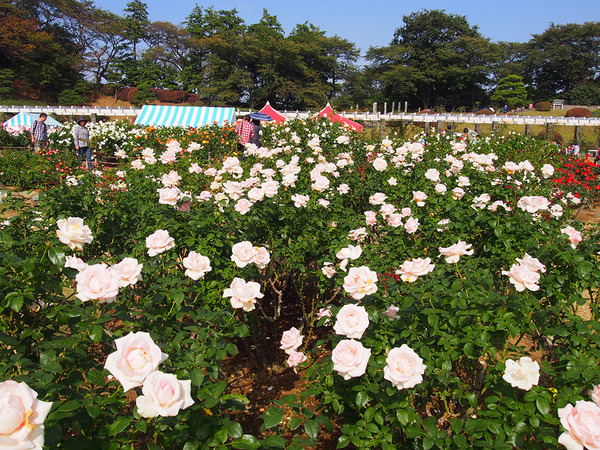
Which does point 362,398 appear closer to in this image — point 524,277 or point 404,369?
point 404,369

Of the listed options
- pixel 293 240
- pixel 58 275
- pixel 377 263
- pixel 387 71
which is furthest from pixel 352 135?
pixel 387 71

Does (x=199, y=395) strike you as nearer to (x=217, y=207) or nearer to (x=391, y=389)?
(x=391, y=389)

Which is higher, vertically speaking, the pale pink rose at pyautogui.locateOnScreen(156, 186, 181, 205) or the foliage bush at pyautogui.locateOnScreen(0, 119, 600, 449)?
the pale pink rose at pyautogui.locateOnScreen(156, 186, 181, 205)

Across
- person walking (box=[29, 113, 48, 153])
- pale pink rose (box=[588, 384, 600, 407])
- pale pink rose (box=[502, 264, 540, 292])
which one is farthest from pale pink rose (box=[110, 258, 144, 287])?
person walking (box=[29, 113, 48, 153])

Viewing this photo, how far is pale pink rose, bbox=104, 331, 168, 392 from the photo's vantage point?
90 cm

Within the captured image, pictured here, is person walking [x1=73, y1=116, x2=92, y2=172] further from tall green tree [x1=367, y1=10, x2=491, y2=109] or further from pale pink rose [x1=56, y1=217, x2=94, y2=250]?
tall green tree [x1=367, y1=10, x2=491, y2=109]

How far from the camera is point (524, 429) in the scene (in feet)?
3.64

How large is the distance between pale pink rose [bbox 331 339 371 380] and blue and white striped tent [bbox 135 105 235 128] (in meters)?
12.3

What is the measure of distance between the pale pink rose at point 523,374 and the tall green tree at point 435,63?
41.5 meters

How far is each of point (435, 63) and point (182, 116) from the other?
111ft

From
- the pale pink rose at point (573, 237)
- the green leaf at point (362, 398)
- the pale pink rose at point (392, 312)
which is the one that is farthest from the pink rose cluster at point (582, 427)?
the pale pink rose at point (573, 237)

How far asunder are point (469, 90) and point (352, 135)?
39.7 meters

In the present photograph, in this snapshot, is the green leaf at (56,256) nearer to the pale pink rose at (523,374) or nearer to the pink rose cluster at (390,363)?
the pink rose cluster at (390,363)

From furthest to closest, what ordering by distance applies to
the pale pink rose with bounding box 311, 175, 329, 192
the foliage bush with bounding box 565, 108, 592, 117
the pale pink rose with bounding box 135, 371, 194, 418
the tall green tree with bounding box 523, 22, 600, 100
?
the tall green tree with bounding box 523, 22, 600, 100 < the foliage bush with bounding box 565, 108, 592, 117 < the pale pink rose with bounding box 311, 175, 329, 192 < the pale pink rose with bounding box 135, 371, 194, 418
